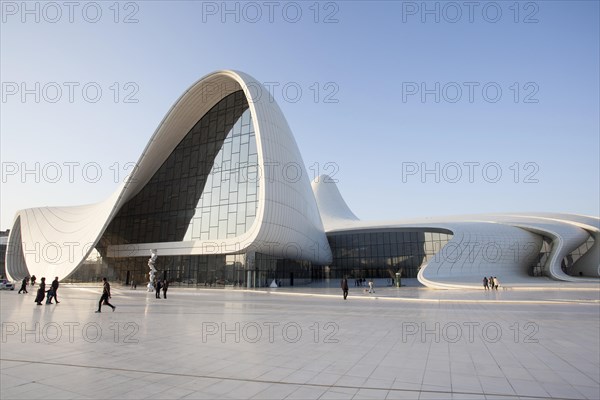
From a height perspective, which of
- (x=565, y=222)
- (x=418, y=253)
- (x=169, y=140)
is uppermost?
(x=169, y=140)

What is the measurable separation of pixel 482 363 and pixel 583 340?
386 cm

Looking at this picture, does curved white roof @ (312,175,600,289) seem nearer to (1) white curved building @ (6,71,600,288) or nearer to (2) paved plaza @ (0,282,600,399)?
(1) white curved building @ (6,71,600,288)

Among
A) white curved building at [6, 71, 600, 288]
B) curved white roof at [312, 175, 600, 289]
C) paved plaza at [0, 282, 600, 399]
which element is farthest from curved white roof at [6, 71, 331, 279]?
paved plaza at [0, 282, 600, 399]

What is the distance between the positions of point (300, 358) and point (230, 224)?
28.8 m

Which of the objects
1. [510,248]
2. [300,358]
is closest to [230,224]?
[510,248]

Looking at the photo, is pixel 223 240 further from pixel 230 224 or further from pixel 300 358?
pixel 300 358

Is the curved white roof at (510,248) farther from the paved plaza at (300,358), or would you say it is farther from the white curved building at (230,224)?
the paved plaza at (300,358)

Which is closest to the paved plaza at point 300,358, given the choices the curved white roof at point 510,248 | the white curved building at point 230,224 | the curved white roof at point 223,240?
the white curved building at point 230,224

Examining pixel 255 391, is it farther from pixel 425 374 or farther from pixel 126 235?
pixel 126 235

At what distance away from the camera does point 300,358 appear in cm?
703

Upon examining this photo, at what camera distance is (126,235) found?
4238 centimetres

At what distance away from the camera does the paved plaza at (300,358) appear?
5199 mm

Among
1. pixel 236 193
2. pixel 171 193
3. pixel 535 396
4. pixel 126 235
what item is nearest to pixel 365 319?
pixel 535 396

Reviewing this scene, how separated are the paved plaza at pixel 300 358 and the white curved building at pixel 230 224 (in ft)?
71.9
